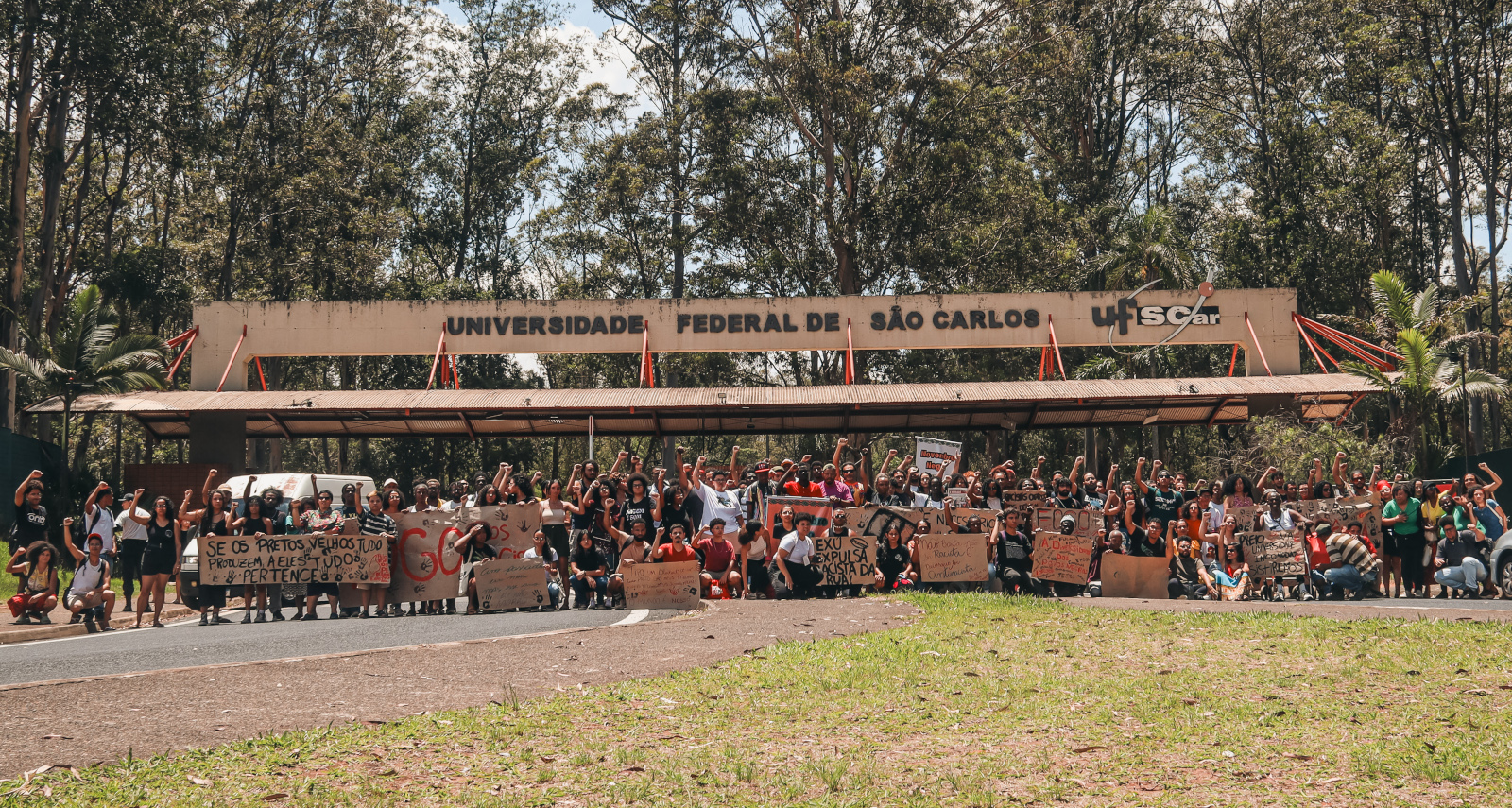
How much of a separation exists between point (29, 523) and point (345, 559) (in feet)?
13.6

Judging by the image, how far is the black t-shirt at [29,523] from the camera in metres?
15.3

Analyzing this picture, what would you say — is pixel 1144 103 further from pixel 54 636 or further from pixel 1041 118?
pixel 54 636

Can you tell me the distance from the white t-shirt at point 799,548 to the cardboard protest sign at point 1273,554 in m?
5.64

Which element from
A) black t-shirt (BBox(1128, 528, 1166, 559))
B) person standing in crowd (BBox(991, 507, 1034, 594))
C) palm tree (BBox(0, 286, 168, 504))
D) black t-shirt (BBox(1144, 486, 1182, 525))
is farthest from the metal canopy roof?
person standing in crowd (BBox(991, 507, 1034, 594))

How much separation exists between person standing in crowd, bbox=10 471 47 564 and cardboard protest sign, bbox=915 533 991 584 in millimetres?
11050

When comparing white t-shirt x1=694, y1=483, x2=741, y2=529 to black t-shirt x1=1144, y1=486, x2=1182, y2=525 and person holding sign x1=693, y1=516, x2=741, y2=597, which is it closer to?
person holding sign x1=693, y1=516, x2=741, y2=597

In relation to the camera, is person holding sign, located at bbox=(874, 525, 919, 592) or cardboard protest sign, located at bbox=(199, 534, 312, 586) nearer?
cardboard protest sign, located at bbox=(199, 534, 312, 586)

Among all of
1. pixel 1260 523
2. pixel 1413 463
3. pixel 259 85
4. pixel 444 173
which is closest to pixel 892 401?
pixel 1260 523

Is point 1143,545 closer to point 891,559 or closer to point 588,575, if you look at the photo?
point 891,559

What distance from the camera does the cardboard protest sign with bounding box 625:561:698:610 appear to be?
1436cm

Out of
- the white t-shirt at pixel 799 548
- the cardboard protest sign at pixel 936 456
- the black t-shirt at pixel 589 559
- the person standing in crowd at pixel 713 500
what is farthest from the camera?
the cardboard protest sign at pixel 936 456

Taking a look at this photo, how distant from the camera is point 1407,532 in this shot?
634 inches

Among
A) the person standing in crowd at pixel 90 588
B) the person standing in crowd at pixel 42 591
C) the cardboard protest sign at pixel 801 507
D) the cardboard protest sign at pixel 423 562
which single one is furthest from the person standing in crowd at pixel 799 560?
the person standing in crowd at pixel 42 591

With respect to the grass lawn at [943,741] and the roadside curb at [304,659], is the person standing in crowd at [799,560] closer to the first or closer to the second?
the roadside curb at [304,659]
